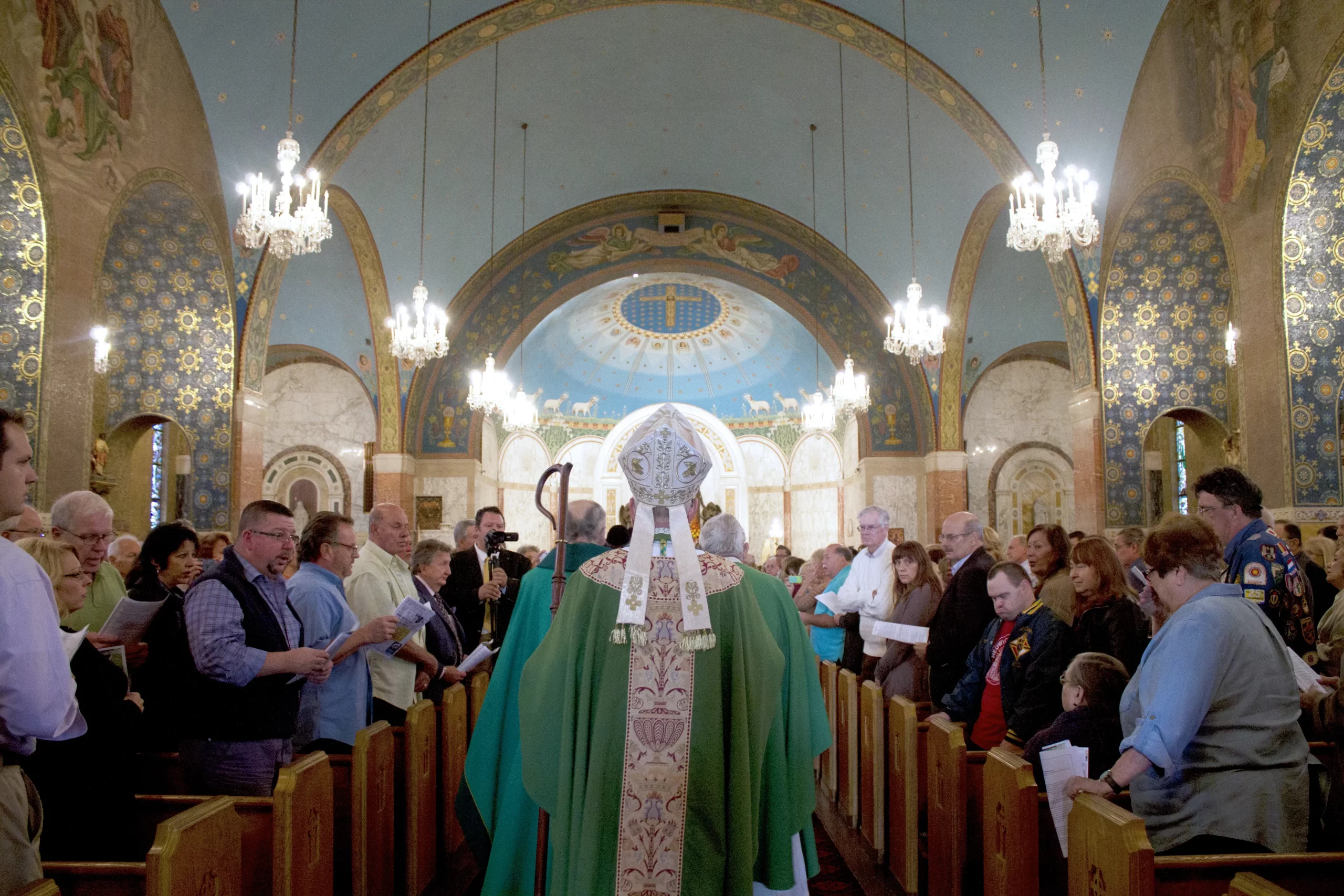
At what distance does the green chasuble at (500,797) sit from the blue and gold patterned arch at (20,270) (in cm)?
606

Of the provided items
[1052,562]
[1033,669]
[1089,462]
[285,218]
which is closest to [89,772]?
[1033,669]

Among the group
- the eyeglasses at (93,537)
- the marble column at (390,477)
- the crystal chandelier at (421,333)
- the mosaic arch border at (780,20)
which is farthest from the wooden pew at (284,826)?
the marble column at (390,477)

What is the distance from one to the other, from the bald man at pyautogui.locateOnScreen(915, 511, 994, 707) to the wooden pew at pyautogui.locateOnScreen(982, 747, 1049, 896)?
5.13 feet

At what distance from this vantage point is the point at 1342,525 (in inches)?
214

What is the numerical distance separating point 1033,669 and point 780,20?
1031cm

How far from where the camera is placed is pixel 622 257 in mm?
17562

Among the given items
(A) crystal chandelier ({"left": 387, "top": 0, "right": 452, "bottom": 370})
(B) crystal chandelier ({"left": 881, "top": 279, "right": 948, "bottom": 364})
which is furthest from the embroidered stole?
(A) crystal chandelier ({"left": 387, "top": 0, "right": 452, "bottom": 370})

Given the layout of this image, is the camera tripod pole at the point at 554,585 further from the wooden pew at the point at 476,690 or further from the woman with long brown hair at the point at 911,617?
the woman with long brown hair at the point at 911,617

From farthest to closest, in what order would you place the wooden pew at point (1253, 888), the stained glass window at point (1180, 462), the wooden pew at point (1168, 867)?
the stained glass window at point (1180, 462) < the wooden pew at point (1168, 867) < the wooden pew at point (1253, 888)

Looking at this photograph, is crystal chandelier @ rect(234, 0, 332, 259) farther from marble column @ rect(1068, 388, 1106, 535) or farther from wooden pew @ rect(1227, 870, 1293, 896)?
marble column @ rect(1068, 388, 1106, 535)

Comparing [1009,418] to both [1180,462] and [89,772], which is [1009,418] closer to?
[1180,462]

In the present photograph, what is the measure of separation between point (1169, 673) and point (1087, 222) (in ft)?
22.6

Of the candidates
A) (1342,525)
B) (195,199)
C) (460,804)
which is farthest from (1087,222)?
(195,199)

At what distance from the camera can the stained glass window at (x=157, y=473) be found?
15.0 metres
